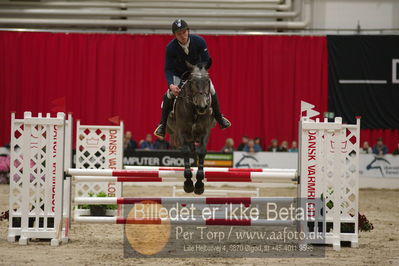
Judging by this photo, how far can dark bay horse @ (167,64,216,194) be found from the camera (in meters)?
5.71

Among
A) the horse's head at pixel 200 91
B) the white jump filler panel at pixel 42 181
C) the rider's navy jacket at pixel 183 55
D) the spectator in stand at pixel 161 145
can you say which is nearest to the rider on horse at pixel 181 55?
the rider's navy jacket at pixel 183 55

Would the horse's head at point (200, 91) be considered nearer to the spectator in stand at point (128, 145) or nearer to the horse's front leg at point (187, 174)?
the horse's front leg at point (187, 174)

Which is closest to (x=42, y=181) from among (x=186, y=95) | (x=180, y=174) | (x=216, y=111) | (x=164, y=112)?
(x=164, y=112)

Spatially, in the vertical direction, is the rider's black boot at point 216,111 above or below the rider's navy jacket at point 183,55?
below

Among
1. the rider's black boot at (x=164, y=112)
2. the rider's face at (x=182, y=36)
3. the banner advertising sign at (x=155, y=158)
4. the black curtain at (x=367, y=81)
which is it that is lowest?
the banner advertising sign at (x=155, y=158)

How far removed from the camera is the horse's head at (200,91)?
5570 millimetres

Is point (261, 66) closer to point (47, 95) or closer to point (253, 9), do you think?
point (253, 9)

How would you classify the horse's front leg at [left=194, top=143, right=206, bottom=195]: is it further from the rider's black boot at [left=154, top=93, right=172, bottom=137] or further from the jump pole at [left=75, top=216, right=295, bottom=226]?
the rider's black boot at [left=154, top=93, right=172, bottom=137]

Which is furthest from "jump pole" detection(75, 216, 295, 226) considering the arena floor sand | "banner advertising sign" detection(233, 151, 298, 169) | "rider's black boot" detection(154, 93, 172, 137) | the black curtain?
the black curtain

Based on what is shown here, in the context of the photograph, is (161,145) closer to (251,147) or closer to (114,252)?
(251,147)

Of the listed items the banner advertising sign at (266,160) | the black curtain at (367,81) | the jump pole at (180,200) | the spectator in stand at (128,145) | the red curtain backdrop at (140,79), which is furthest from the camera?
the red curtain backdrop at (140,79)

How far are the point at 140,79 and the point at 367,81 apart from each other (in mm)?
6893

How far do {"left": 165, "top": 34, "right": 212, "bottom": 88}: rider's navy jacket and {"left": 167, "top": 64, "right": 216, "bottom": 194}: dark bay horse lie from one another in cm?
33

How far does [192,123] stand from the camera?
19.8 ft
